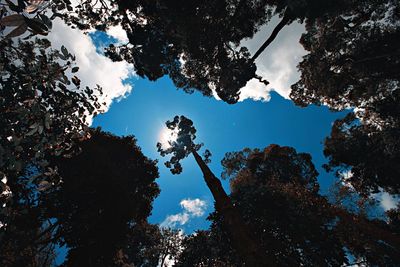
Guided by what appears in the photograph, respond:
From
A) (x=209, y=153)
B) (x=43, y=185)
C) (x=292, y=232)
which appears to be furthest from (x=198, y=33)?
(x=292, y=232)

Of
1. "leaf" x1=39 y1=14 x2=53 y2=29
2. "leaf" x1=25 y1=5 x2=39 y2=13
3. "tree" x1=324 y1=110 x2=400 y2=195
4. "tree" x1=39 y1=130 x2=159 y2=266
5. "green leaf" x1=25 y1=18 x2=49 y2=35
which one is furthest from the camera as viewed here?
"tree" x1=324 y1=110 x2=400 y2=195

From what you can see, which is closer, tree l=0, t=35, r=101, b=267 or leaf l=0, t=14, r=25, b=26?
leaf l=0, t=14, r=25, b=26

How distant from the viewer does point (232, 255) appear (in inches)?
792

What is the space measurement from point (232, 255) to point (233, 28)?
16.9 metres

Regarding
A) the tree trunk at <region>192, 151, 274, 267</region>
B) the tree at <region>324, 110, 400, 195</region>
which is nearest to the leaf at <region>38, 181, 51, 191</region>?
the tree trunk at <region>192, 151, 274, 267</region>

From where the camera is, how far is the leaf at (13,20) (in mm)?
1213

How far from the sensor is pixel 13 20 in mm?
1230

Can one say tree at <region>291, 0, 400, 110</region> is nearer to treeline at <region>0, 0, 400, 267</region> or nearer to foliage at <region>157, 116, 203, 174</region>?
treeline at <region>0, 0, 400, 267</region>

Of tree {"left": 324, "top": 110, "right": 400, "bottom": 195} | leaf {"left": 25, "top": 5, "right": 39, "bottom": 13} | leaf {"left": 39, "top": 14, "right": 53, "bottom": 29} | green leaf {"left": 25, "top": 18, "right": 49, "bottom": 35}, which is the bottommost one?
leaf {"left": 25, "top": 5, "right": 39, "bottom": 13}

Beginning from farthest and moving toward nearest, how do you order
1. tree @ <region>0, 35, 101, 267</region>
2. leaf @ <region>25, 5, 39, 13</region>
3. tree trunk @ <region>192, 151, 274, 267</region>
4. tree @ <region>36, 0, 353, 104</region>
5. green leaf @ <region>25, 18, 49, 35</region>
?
tree @ <region>36, 0, 353, 104</region> < tree trunk @ <region>192, 151, 274, 267</region> < tree @ <region>0, 35, 101, 267</region> < green leaf @ <region>25, 18, 49, 35</region> < leaf @ <region>25, 5, 39, 13</region>

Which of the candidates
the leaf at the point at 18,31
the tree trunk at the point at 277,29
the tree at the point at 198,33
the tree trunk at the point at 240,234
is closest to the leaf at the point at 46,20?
the leaf at the point at 18,31

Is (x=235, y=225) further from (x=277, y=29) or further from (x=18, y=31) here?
(x=277, y=29)

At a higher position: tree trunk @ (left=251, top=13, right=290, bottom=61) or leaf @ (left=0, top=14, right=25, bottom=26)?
tree trunk @ (left=251, top=13, right=290, bottom=61)

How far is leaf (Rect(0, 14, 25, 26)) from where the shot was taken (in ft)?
3.98
